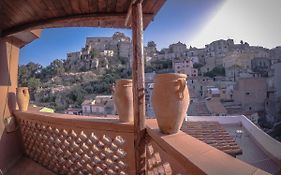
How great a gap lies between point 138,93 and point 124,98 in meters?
0.38

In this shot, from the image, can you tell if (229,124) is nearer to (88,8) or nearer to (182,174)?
(88,8)

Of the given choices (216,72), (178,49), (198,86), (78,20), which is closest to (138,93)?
(78,20)

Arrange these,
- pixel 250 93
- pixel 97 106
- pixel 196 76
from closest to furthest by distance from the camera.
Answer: pixel 97 106
pixel 250 93
pixel 196 76

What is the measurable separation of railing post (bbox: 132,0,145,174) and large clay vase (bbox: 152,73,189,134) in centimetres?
41

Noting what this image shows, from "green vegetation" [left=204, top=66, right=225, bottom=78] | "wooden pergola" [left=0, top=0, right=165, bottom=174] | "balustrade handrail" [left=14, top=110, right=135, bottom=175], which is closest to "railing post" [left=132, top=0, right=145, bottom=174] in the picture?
"wooden pergola" [left=0, top=0, right=165, bottom=174]

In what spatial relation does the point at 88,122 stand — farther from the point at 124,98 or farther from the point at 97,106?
the point at 97,106

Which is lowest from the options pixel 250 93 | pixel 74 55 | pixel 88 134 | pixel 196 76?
pixel 250 93

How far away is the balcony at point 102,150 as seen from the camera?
1398 millimetres

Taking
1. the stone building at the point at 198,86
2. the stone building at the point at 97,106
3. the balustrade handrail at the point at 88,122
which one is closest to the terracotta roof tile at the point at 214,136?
the balustrade handrail at the point at 88,122

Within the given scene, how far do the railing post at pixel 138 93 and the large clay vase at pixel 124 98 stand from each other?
29cm

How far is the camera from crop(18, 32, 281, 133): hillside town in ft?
49.7

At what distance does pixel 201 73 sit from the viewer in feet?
135

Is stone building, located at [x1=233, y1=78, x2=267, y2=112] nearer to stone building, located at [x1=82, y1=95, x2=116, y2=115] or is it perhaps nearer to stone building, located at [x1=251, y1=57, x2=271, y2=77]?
stone building, located at [x1=251, y1=57, x2=271, y2=77]

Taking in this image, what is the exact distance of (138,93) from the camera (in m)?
2.47
